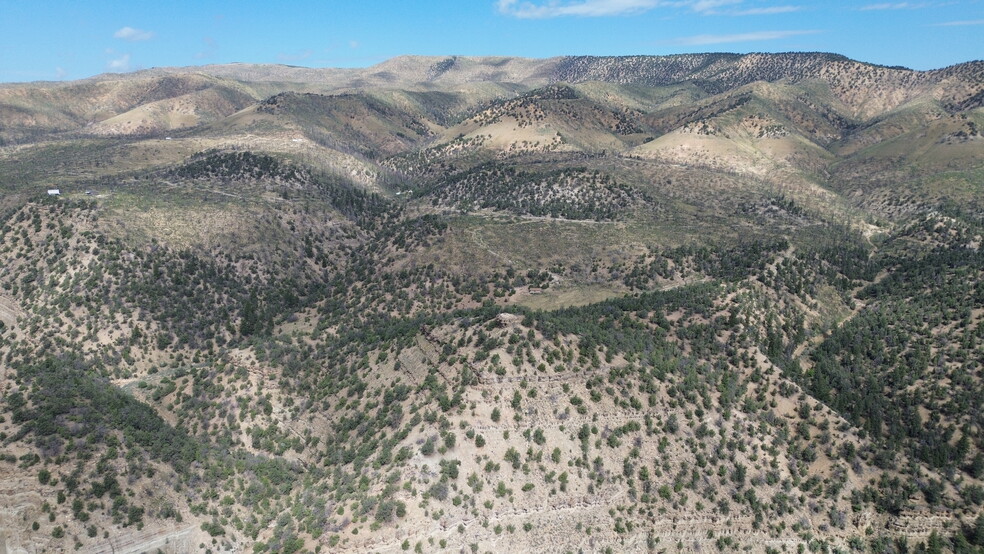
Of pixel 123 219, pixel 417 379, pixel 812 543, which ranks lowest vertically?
pixel 812 543

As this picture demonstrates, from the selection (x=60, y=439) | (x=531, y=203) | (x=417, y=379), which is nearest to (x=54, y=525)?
(x=60, y=439)

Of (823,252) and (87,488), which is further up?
(823,252)

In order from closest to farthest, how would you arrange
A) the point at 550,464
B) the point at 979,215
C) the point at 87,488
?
the point at 87,488
the point at 550,464
the point at 979,215

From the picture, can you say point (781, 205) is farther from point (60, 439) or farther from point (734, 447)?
point (60, 439)

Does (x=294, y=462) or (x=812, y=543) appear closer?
(x=812, y=543)

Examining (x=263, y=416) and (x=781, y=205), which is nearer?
(x=263, y=416)

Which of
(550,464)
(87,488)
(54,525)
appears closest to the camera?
(54,525)

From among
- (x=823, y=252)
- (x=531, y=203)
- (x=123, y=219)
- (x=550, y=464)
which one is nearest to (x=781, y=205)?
(x=823, y=252)

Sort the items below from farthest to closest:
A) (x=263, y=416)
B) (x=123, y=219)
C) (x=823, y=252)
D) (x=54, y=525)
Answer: (x=823, y=252)
(x=123, y=219)
(x=263, y=416)
(x=54, y=525)

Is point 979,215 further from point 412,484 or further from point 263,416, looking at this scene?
point 263,416
